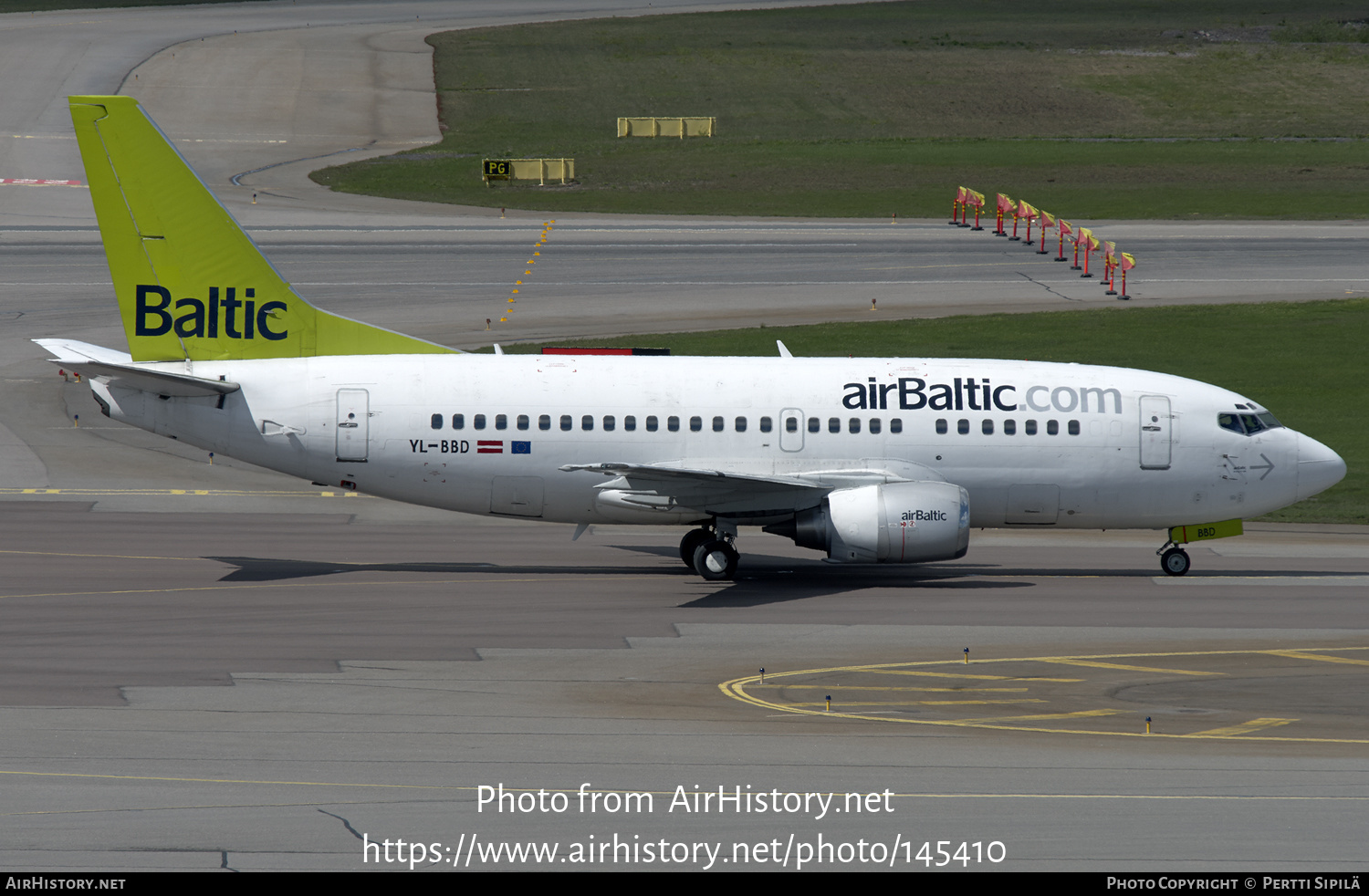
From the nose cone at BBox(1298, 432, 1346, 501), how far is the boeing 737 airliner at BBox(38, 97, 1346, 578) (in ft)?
1.67

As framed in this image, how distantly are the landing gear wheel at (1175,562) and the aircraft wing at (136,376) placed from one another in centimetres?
1968

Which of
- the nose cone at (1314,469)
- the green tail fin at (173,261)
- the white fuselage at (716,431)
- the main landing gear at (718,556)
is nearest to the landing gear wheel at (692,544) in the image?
the main landing gear at (718,556)

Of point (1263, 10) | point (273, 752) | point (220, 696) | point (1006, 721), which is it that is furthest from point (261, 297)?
point (1263, 10)

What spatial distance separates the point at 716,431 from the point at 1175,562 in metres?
10.3

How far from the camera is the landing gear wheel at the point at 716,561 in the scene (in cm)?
3106

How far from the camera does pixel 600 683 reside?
79.3 ft

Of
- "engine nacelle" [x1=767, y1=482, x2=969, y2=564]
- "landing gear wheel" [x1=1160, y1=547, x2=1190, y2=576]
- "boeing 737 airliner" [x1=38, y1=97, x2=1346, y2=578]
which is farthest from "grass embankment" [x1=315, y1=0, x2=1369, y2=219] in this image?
"engine nacelle" [x1=767, y1=482, x2=969, y2=564]

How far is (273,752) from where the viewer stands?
20.4 meters

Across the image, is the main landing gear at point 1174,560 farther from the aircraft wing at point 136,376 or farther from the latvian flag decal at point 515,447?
the aircraft wing at point 136,376

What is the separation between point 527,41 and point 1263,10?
267ft

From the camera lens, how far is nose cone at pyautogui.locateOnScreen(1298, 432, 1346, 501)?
3234 centimetres

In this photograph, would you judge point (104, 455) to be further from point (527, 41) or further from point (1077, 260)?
point (527, 41)

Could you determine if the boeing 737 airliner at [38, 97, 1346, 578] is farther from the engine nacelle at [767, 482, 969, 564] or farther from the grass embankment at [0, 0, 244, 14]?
the grass embankment at [0, 0, 244, 14]

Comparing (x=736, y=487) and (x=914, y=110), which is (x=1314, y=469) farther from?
(x=914, y=110)
